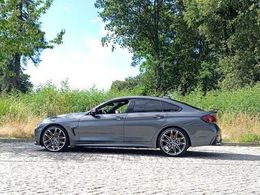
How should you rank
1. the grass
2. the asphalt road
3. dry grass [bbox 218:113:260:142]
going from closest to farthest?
the asphalt road < dry grass [bbox 218:113:260:142] < the grass

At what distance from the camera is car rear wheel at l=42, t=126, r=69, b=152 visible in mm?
13773

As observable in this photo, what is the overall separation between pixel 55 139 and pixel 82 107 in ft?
38.9

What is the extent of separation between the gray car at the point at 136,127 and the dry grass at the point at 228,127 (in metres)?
5.04

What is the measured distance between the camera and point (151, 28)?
5506cm

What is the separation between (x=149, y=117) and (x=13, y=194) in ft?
21.1

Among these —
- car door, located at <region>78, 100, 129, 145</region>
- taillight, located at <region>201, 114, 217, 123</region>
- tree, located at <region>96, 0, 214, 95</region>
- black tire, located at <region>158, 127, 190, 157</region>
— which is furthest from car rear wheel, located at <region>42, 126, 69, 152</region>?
tree, located at <region>96, 0, 214, 95</region>

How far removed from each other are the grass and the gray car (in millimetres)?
5117

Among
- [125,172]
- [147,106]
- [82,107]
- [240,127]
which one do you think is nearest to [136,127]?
[147,106]

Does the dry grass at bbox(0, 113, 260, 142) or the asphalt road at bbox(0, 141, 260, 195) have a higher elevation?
the dry grass at bbox(0, 113, 260, 142)

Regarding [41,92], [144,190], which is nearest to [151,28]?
[41,92]

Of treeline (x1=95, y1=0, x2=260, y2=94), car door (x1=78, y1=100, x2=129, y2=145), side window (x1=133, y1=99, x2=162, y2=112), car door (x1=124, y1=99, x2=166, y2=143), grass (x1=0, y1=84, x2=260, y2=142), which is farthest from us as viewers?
treeline (x1=95, y1=0, x2=260, y2=94)

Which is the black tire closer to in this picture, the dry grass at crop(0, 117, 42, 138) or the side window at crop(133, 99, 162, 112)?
the side window at crop(133, 99, 162, 112)

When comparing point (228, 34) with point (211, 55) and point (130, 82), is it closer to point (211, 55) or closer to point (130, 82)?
point (211, 55)

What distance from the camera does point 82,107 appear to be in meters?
25.7
